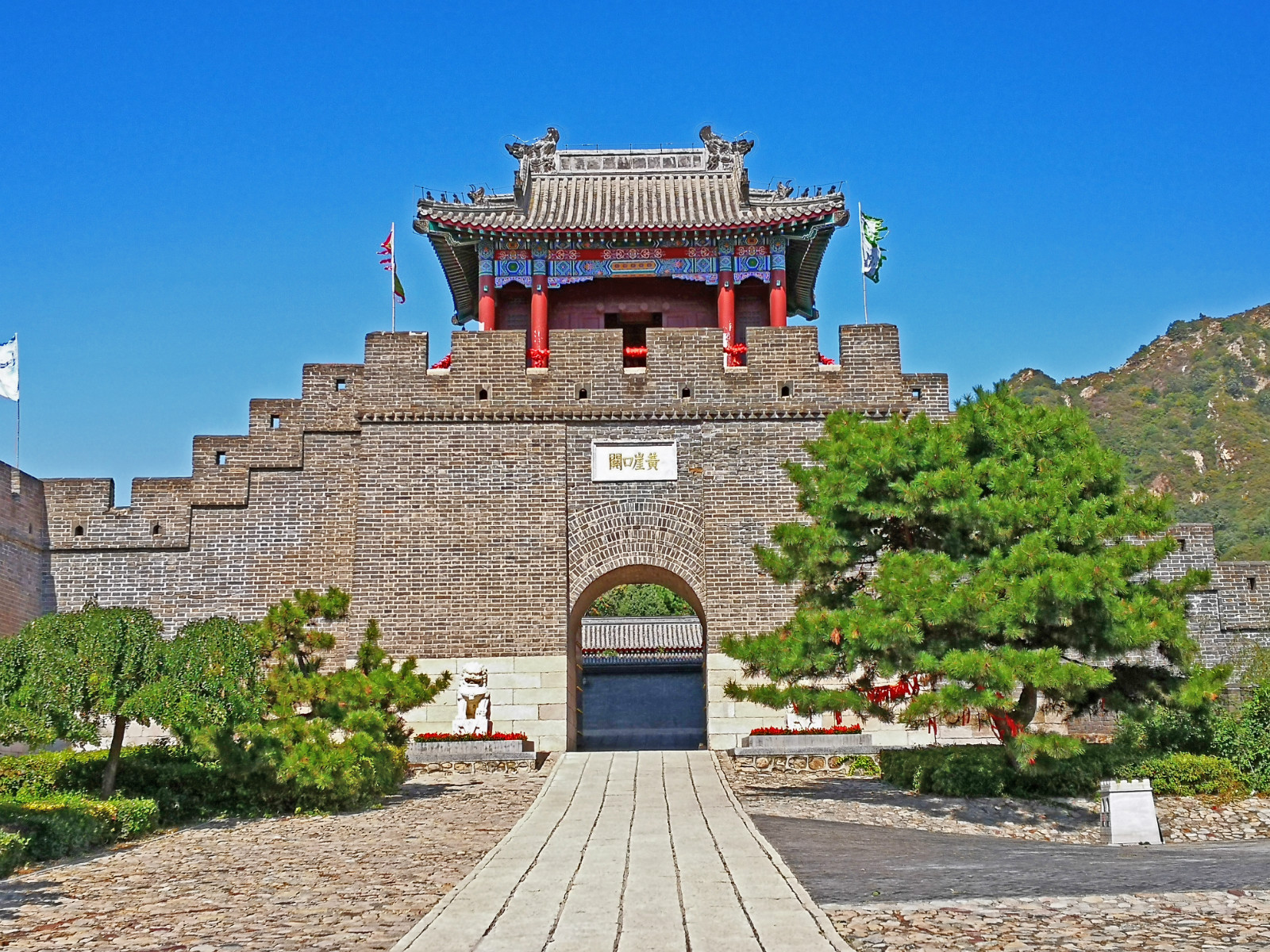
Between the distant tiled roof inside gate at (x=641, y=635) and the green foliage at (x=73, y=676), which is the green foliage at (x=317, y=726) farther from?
the distant tiled roof inside gate at (x=641, y=635)

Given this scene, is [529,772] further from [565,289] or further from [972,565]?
[565,289]

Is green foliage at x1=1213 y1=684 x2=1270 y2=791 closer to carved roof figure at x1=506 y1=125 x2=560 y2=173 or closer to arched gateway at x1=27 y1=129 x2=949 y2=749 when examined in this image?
arched gateway at x1=27 y1=129 x2=949 y2=749

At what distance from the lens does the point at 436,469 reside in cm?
1499

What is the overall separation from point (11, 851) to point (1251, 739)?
9684 mm

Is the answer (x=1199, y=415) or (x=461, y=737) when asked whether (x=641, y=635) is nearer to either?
(x=461, y=737)

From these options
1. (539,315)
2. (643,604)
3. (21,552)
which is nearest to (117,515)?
(21,552)

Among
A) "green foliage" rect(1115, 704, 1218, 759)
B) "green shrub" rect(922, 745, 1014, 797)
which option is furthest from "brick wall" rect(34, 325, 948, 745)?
"green foliage" rect(1115, 704, 1218, 759)

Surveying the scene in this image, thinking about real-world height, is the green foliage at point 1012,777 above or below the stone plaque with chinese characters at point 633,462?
below

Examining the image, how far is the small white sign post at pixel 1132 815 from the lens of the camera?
9.38 m

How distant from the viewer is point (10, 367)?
15.4m

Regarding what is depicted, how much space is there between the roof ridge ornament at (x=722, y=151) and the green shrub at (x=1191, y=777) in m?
11.8

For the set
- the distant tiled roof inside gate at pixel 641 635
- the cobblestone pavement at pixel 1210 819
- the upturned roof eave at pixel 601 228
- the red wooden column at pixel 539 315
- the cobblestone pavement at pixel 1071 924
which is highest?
the upturned roof eave at pixel 601 228

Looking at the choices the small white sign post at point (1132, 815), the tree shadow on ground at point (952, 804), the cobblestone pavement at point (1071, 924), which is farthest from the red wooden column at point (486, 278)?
the cobblestone pavement at point (1071, 924)

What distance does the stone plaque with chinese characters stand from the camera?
15.0m
